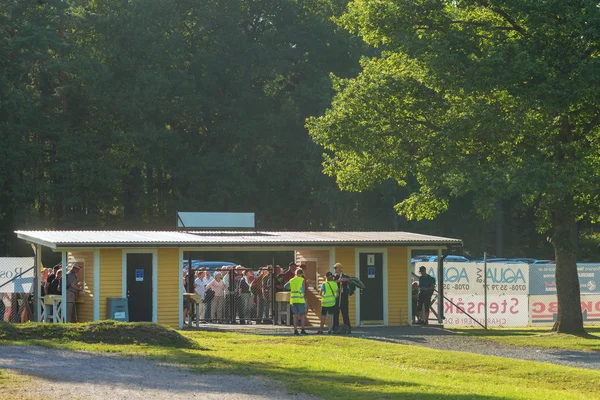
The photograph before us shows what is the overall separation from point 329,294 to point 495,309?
324 inches

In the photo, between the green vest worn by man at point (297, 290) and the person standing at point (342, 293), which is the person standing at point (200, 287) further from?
the person standing at point (342, 293)

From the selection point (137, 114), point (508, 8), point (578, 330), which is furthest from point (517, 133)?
point (137, 114)

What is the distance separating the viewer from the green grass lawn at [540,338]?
25.4 m

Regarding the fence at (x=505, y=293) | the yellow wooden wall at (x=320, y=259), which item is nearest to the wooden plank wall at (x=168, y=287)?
the yellow wooden wall at (x=320, y=259)

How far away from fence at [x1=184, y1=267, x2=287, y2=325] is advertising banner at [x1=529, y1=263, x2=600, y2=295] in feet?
26.9


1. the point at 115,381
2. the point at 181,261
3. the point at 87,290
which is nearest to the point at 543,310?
the point at 181,261

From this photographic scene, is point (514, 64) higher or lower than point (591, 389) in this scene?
higher

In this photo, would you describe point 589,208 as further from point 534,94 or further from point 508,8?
point 508,8

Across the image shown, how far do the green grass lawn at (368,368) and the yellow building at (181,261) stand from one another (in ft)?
16.4

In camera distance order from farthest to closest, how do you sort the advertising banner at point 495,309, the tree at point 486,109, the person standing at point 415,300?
the advertising banner at point 495,309
the person standing at point 415,300
the tree at point 486,109

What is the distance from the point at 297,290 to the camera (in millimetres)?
26578

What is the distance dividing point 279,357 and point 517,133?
12212mm

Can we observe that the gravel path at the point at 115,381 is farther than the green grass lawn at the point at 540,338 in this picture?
No

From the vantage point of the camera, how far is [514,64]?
2670 cm
